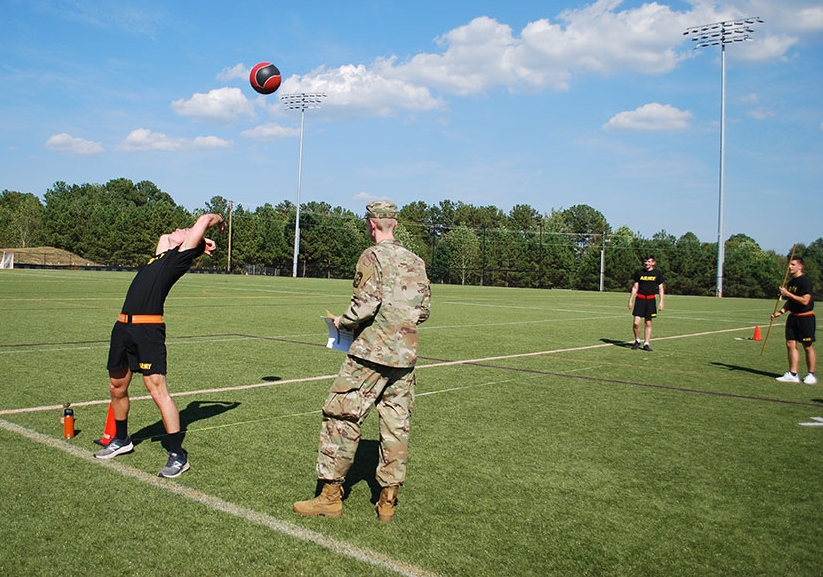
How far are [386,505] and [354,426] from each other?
1.85 feet

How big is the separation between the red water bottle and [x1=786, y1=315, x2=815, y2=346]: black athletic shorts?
1060cm

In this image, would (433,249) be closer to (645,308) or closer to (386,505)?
(645,308)

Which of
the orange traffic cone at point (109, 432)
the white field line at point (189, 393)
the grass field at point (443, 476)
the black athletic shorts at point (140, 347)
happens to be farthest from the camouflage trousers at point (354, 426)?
the white field line at point (189, 393)

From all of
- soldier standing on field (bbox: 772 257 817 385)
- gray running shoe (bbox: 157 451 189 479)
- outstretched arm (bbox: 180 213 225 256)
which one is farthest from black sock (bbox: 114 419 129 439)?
soldier standing on field (bbox: 772 257 817 385)

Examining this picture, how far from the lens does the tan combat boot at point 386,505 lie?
182 inches

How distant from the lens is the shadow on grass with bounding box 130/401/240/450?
646 centimetres

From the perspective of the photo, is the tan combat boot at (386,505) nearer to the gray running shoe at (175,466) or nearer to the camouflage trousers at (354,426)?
the camouflage trousers at (354,426)

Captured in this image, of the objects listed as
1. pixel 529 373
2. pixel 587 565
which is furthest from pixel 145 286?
pixel 529 373

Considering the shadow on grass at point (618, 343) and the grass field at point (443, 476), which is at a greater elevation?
the shadow on grass at point (618, 343)

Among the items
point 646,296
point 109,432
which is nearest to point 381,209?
point 109,432

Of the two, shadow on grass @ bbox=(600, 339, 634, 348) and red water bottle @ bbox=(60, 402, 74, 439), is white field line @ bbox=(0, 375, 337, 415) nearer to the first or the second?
red water bottle @ bbox=(60, 402, 74, 439)

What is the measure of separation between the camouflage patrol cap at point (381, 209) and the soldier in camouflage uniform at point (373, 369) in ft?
0.80

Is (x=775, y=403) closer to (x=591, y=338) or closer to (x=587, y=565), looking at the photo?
(x=587, y=565)

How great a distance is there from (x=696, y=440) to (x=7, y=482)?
20.4 feet
